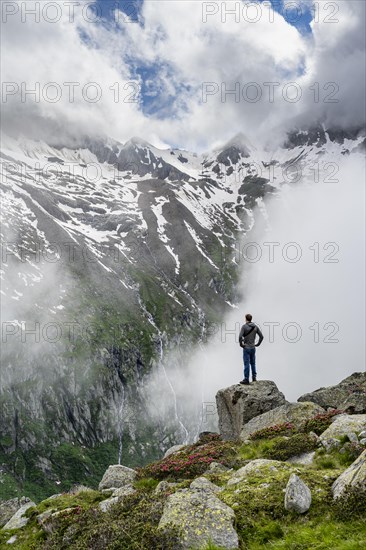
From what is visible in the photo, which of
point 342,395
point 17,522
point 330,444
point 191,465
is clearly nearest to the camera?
point 330,444

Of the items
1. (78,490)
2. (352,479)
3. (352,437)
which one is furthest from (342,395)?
(352,479)

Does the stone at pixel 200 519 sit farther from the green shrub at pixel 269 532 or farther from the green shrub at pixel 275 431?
the green shrub at pixel 275 431

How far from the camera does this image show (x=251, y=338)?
29.5m

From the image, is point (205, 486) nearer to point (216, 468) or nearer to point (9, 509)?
point (216, 468)

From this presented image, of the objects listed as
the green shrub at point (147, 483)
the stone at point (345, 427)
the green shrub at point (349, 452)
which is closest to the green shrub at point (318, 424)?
the stone at point (345, 427)

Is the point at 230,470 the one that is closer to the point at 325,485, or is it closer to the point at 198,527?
the point at 325,485

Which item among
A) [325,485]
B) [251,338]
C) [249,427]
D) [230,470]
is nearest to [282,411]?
[249,427]

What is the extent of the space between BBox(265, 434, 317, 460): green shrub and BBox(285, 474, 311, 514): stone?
613 cm

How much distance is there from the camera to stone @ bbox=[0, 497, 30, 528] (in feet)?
61.5

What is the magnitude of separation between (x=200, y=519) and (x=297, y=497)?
2.61m

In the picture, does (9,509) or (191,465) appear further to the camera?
(9,509)

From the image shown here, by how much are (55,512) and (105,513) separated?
424 centimetres

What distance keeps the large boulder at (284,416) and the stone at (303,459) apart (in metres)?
6.36

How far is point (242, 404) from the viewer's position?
1111 inches
